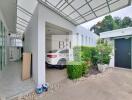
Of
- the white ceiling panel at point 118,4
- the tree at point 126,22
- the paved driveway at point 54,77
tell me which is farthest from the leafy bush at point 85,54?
the tree at point 126,22

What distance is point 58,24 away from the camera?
646cm

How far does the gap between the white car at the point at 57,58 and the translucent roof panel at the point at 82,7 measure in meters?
2.55

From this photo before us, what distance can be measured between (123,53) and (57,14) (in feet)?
20.3

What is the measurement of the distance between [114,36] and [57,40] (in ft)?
18.3

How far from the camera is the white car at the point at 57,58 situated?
8344mm

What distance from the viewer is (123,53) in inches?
366

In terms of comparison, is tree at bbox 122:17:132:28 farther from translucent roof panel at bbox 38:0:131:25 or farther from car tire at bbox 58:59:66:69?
car tire at bbox 58:59:66:69

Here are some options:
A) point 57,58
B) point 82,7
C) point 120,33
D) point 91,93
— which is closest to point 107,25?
point 120,33

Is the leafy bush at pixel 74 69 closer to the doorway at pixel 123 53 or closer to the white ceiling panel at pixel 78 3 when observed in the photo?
the white ceiling panel at pixel 78 3

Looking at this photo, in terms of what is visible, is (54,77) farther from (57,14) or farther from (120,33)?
(120,33)

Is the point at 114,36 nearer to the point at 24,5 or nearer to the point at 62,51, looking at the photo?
the point at 62,51

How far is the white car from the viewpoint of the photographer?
8.34m

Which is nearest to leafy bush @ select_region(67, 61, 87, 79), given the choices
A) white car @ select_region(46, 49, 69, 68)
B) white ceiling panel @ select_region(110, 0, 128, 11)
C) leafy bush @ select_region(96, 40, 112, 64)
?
white car @ select_region(46, 49, 69, 68)

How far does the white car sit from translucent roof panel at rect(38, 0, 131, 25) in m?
2.55
